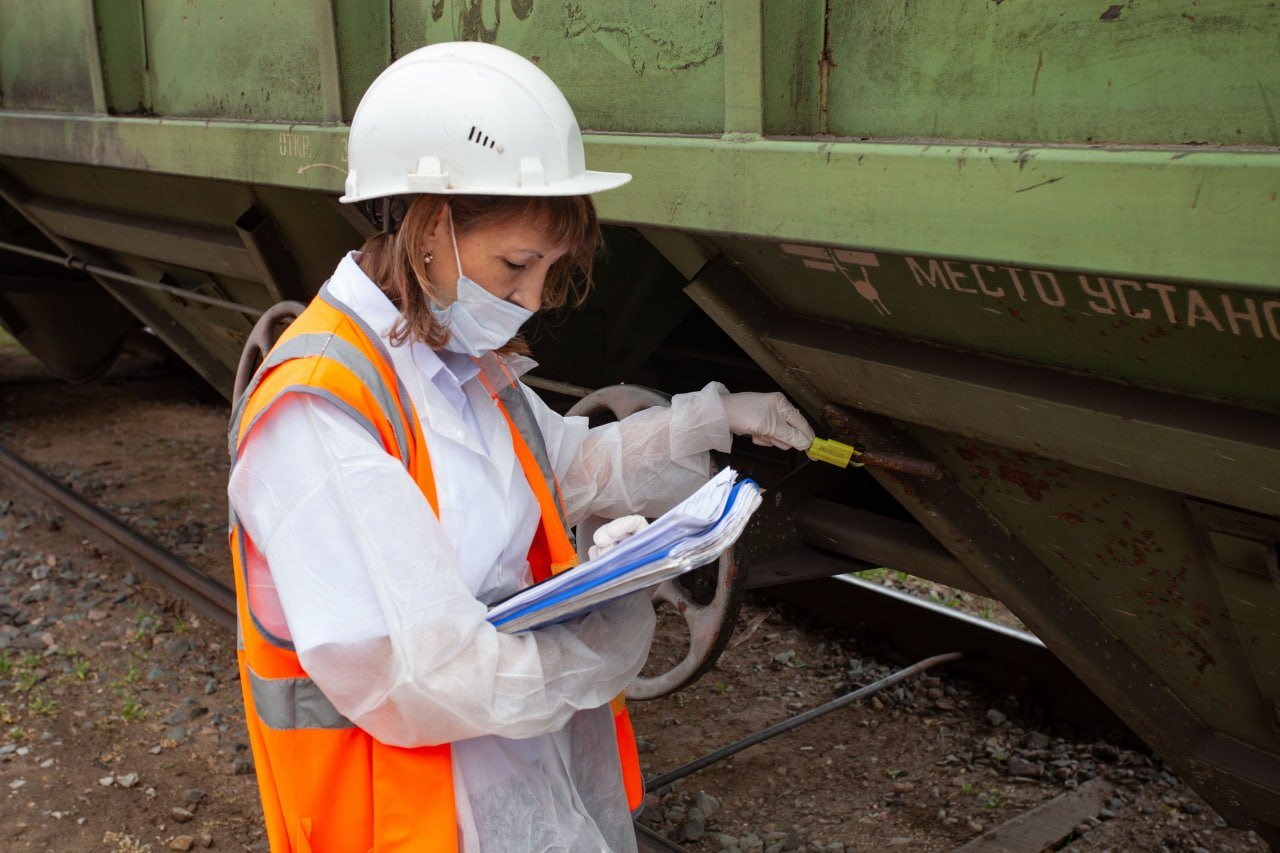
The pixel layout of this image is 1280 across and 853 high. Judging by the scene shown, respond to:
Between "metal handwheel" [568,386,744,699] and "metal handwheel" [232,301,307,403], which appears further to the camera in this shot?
"metal handwheel" [232,301,307,403]

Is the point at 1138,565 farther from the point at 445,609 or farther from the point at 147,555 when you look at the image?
the point at 147,555

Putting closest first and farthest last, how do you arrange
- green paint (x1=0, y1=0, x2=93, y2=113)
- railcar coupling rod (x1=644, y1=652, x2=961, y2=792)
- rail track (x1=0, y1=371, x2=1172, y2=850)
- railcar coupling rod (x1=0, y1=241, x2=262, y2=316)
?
railcar coupling rod (x1=644, y1=652, x2=961, y2=792)
rail track (x1=0, y1=371, x2=1172, y2=850)
green paint (x1=0, y1=0, x2=93, y2=113)
railcar coupling rod (x1=0, y1=241, x2=262, y2=316)

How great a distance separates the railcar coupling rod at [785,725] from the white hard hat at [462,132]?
207 cm

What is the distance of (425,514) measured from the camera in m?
1.47

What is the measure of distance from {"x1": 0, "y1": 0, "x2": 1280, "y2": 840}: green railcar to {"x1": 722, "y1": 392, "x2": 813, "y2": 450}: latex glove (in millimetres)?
57

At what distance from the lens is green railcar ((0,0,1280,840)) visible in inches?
60.2

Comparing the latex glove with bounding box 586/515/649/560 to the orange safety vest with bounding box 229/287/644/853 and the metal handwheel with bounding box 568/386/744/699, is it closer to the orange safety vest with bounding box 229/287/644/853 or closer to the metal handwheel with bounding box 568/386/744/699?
the orange safety vest with bounding box 229/287/644/853

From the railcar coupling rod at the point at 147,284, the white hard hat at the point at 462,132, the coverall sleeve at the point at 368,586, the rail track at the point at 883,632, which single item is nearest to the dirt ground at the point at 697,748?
the rail track at the point at 883,632

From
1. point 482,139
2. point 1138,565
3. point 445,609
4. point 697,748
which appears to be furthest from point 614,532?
point 697,748

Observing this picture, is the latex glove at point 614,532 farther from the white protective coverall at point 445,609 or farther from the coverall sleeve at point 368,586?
the coverall sleeve at point 368,586

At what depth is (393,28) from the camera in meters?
3.06

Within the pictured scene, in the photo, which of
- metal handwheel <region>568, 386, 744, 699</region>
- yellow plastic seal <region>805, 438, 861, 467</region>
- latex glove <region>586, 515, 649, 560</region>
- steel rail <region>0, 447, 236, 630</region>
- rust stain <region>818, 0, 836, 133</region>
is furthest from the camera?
steel rail <region>0, 447, 236, 630</region>

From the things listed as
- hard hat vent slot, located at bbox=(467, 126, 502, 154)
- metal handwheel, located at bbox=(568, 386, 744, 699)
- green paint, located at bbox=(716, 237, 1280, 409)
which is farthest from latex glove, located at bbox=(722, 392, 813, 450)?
hard hat vent slot, located at bbox=(467, 126, 502, 154)

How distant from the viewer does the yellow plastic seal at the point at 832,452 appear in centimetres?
230
